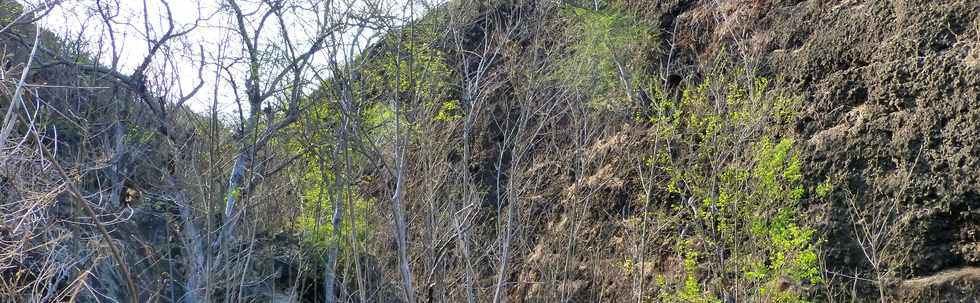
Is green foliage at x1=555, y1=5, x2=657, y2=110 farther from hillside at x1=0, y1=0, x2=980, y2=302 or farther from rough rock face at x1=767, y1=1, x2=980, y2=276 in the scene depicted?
rough rock face at x1=767, y1=1, x2=980, y2=276

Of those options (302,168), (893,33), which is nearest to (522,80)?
(302,168)

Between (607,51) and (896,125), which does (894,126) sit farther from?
(607,51)

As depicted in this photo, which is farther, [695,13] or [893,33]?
[695,13]

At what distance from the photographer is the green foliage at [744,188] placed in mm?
9578

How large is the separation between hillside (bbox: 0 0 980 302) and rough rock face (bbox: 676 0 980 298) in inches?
0.9

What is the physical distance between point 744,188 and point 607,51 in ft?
12.5

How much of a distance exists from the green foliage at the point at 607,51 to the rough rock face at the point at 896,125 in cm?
225

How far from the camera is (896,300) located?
29.6ft

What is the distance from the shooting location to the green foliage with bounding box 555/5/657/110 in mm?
12414

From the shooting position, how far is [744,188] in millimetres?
10164

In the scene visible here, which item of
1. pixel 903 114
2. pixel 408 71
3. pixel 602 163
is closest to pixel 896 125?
pixel 903 114

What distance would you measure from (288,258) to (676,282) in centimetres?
522

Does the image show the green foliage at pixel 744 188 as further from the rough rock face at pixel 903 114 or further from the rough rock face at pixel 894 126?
the rough rock face at pixel 903 114

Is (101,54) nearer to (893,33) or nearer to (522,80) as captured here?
(522,80)
